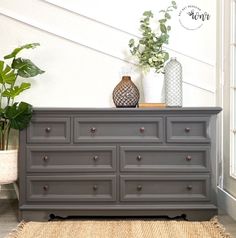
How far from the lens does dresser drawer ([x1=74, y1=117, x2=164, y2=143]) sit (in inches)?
117

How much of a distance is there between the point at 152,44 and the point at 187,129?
79 cm

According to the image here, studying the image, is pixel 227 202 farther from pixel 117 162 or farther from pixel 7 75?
pixel 7 75

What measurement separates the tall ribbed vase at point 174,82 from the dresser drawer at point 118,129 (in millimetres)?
339

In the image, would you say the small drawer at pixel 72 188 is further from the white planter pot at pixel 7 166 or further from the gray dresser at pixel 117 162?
the white planter pot at pixel 7 166

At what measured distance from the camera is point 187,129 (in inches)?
117

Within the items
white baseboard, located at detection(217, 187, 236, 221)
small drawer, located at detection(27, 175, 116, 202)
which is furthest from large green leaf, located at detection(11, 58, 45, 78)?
white baseboard, located at detection(217, 187, 236, 221)

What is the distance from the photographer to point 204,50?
11.7ft

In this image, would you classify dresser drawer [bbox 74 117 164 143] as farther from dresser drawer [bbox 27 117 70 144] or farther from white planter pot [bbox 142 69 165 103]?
white planter pot [bbox 142 69 165 103]

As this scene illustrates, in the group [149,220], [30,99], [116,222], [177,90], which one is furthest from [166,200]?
[30,99]

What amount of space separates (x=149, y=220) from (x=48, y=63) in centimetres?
156

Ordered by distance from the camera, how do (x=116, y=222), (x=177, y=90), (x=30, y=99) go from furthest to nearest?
1. (x=30, y=99)
2. (x=177, y=90)
3. (x=116, y=222)

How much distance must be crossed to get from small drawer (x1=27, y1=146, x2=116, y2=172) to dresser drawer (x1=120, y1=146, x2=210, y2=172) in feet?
0.37

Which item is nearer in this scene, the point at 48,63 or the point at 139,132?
the point at 139,132

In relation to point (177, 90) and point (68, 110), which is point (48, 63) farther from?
point (177, 90)
